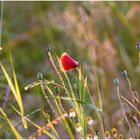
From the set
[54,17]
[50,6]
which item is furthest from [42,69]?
[50,6]

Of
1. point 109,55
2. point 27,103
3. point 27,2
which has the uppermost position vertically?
point 27,2

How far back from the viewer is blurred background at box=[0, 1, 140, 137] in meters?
2.79

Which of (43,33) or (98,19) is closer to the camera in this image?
(98,19)

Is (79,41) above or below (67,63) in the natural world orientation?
below

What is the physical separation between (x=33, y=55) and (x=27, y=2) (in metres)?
0.55

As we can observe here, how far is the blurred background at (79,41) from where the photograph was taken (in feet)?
9.17

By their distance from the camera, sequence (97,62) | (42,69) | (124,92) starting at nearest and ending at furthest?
(124,92) < (97,62) < (42,69)

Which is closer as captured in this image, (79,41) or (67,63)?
(67,63)

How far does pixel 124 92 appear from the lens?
283 cm

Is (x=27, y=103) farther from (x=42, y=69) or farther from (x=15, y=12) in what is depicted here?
(x=15, y=12)

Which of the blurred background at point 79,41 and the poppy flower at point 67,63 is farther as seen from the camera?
the blurred background at point 79,41

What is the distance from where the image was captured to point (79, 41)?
304 cm

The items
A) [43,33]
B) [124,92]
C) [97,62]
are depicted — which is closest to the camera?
[124,92]

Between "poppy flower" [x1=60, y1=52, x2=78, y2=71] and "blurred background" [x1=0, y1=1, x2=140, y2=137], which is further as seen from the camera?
"blurred background" [x1=0, y1=1, x2=140, y2=137]
